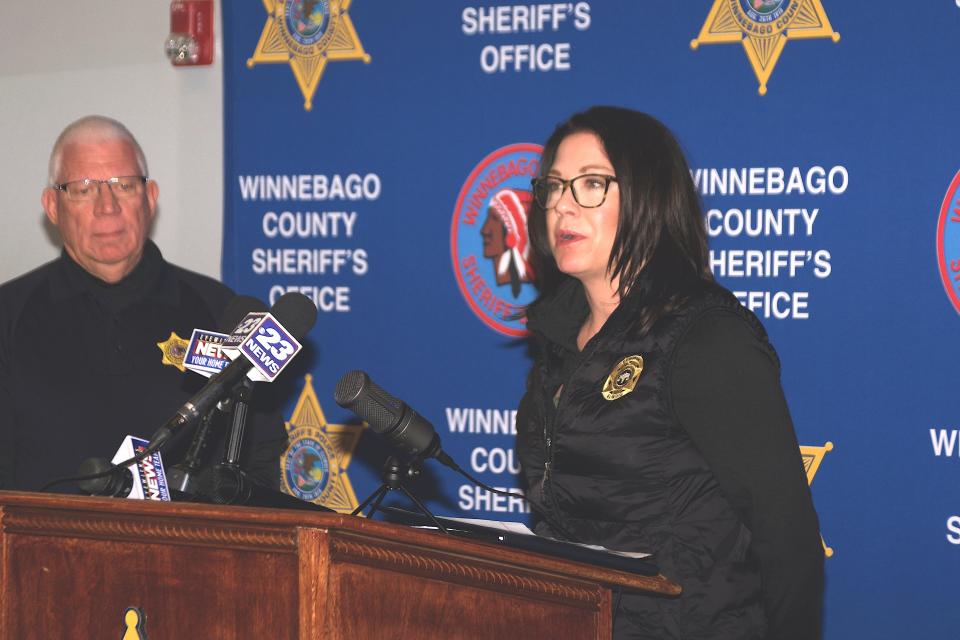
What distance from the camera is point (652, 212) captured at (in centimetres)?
197

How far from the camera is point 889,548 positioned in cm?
279

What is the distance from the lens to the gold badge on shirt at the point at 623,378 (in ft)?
6.00

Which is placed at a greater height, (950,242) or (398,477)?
(950,242)

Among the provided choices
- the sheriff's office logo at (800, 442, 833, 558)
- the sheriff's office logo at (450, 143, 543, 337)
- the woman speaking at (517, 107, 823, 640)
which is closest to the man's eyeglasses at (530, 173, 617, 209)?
the woman speaking at (517, 107, 823, 640)

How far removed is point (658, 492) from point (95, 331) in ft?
5.06

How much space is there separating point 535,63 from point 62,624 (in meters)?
2.22

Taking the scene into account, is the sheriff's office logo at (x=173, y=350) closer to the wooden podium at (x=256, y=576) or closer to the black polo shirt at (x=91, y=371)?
the black polo shirt at (x=91, y=371)

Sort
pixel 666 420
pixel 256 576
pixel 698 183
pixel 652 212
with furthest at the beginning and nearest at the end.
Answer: pixel 698 183 < pixel 652 212 < pixel 666 420 < pixel 256 576

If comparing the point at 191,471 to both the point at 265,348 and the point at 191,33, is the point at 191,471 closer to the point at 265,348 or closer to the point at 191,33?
the point at 265,348

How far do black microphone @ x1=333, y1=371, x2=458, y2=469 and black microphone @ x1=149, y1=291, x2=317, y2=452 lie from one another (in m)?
0.16

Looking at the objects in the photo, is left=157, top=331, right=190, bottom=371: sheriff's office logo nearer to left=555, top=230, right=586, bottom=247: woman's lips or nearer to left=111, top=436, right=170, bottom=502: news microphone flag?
left=111, top=436, right=170, bottom=502: news microphone flag

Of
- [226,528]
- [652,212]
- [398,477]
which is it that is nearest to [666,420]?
[652,212]

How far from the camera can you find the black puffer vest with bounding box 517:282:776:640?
1.80 meters

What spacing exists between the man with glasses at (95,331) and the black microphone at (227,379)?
85 centimetres
